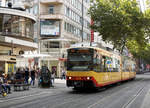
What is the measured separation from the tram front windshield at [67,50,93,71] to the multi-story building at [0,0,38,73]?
8522mm

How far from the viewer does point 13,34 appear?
2906 cm

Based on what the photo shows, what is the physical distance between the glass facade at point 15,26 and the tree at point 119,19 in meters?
16.2

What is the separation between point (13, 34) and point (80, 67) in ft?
43.6

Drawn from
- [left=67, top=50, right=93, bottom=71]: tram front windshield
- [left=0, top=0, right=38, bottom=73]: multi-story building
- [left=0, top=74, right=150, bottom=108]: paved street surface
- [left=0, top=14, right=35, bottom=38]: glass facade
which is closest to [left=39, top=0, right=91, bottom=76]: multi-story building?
Result: [left=0, top=14, right=35, bottom=38]: glass facade

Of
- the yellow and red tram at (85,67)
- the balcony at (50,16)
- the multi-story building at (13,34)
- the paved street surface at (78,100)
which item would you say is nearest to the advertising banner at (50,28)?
the balcony at (50,16)

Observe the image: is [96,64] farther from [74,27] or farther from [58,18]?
[74,27]

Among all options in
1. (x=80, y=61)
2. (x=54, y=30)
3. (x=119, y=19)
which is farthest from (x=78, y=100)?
(x=54, y=30)

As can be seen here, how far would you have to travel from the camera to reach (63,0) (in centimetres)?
4941

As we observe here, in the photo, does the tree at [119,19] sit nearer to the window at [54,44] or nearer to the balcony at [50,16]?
the balcony at [50,16]

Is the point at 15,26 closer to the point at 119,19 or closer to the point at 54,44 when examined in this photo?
the point at 119,19

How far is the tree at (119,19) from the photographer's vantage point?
4306 centimetres

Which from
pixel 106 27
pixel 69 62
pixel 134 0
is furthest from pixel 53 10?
pixel 69 62

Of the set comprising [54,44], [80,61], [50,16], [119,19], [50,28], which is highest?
[50,16]

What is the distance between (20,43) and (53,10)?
77.0 ft
